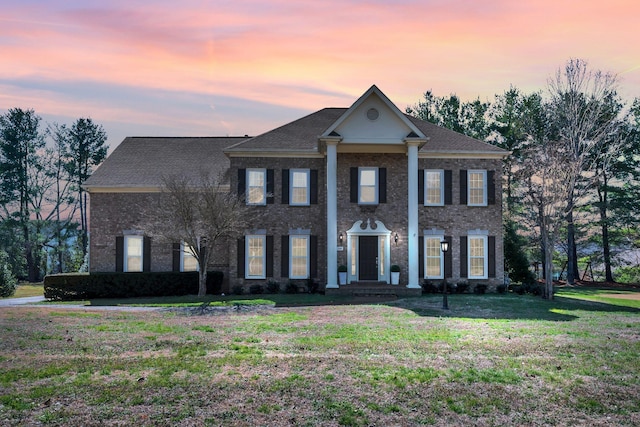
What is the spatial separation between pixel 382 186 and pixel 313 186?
3.21 metres

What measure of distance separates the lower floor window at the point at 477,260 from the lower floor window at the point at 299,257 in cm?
769

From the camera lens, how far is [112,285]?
25391 millimetres

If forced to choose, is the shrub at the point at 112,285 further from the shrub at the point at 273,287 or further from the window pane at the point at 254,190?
the window pane at the point at 254,190

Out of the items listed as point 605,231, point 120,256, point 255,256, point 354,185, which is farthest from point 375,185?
point 605,231

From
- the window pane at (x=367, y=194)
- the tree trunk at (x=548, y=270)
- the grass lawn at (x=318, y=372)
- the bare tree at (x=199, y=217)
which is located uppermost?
the window pane at (x=367, y=194)

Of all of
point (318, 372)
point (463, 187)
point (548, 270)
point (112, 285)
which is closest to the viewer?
point (318, 372)

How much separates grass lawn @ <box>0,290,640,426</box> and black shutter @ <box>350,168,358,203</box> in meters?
11.1

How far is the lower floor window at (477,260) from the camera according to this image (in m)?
27.0

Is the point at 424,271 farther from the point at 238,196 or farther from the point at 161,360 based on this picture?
the point at 161,360

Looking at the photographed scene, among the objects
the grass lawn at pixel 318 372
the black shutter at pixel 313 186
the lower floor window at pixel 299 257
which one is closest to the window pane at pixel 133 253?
the lower floor window at pixel 299 257

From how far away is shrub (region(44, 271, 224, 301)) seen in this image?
25250mm

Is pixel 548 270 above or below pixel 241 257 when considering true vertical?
below

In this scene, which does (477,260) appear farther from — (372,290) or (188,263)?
(188,263)

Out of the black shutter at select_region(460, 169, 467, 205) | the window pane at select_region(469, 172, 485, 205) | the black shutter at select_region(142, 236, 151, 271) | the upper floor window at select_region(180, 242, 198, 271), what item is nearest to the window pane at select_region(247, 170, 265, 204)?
the upper floor window at select_region(180, 242, 198, 271)
